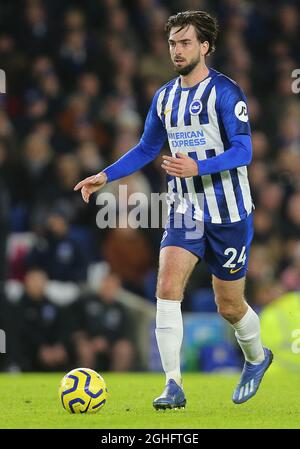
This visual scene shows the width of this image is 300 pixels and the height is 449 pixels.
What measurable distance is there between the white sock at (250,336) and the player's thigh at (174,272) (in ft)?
2.02

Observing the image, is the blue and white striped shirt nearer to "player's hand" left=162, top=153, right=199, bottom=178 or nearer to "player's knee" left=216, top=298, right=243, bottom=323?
"player's hand" left=162, top=153, right=199, bottom=178

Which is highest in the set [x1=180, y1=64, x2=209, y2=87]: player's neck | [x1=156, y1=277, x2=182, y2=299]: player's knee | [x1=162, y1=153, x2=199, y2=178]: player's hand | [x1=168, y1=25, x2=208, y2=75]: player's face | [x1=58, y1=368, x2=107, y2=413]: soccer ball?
[x1=168, y1=25, x2=208, y2=75]: player's face

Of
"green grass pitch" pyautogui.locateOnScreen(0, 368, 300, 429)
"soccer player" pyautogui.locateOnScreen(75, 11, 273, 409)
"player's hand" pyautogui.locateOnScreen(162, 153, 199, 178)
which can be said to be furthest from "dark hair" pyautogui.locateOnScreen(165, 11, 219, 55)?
"green grass pitch" pyautogui.locateOnScreen(0, 368, 300, 429)

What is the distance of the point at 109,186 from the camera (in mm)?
11273

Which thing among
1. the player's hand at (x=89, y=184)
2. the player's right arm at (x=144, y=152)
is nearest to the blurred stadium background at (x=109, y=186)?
the player's right arm at (x=144, y=152)

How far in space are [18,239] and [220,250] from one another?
481cm

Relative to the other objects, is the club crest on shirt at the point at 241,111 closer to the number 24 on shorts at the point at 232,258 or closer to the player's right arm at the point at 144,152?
the player's right arm at the point at 144,152

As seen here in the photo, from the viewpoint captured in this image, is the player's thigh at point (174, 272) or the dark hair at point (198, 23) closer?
the player's thigh at point (174, 272)

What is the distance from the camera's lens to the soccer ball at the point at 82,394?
19.8ft

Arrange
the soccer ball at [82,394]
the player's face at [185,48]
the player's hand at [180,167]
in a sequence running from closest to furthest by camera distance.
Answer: the player's hand at [180,167]
the soccer ball at [82,394]
the player's face at [185,48]

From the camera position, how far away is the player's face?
6.33 meters

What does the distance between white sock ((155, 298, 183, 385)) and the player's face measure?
4.45 ft

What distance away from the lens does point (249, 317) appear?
6656 millimetres

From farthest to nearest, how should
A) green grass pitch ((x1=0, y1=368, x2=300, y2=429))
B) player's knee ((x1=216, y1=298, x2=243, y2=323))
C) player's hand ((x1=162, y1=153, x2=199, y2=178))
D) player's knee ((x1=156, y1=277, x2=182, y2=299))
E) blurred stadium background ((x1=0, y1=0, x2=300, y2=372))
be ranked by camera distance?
1. blurred stadium background ((x1=0, y1=0, x2=300, y2=372))
2. player's knee ((x1=216, y1=298, x2=243, y2=323))
3. player's knee ((x1=156, y1=277, x2=182, y2=299))
4. player's hand ((x1=162, y1=153, x2=199, y2=178))
5. green grass pitch ((x1=0, y1=368, x2=300, y2=429))
